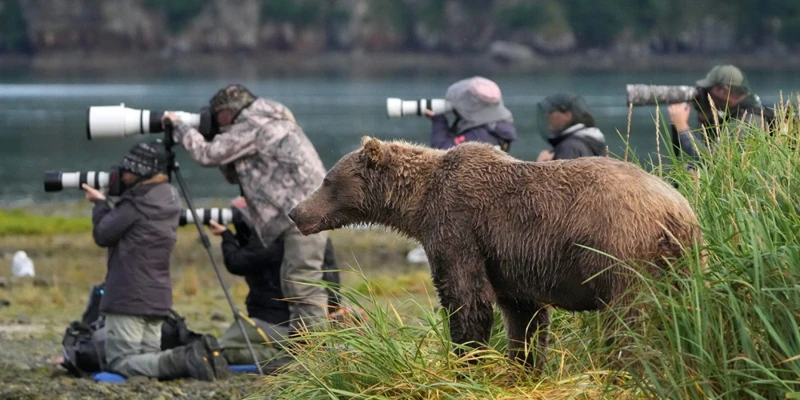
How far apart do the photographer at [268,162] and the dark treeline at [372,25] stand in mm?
138270

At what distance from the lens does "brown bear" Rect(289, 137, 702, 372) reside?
16.7 ft

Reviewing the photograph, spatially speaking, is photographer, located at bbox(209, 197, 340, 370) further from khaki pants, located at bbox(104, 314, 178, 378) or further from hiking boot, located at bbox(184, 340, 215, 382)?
khaki pants, located at bbox(104, 314, 178, 378)

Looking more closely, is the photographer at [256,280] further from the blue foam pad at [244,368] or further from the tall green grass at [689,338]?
the tall green grass at [689,338]

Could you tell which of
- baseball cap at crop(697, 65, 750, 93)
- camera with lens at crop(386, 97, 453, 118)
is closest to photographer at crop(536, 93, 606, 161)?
baseball cap at crop(697, 65, 750, 93)

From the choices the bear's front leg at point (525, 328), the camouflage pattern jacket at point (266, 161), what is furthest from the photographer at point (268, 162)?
the bear's front leg at point (525, 328)

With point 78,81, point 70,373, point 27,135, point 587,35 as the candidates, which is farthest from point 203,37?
point 70,373

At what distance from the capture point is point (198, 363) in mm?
9102

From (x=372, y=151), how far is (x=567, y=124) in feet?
12.4

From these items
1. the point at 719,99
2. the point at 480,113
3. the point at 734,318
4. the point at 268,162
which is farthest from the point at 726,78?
the point at 734,318

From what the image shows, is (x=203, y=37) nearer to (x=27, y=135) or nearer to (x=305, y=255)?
(x=27, y=135)

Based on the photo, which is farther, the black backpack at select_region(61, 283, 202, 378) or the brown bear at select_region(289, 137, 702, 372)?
the black backpack at select_region(61, 283, 202, 378)

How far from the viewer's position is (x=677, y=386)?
183 inches

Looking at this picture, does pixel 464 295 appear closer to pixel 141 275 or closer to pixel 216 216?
pixel 141 275

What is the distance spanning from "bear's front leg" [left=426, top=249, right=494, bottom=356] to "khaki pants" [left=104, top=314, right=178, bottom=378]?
418 centimetres
